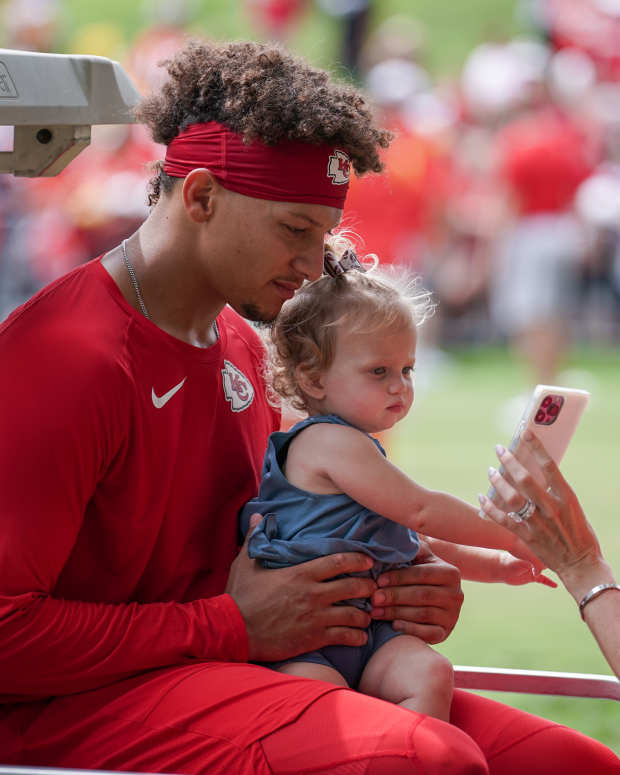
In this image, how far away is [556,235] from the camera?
384 inches

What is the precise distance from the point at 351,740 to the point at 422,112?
31.1 ft

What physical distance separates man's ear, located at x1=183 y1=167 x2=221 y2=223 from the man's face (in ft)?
0.08

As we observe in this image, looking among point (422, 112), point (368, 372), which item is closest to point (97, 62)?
point (368, 372)

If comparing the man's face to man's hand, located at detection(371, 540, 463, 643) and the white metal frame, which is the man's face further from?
the white metal frame

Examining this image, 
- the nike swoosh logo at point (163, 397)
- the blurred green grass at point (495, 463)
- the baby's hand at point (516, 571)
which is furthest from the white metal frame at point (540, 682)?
the blurred green grass at point (495, 463)

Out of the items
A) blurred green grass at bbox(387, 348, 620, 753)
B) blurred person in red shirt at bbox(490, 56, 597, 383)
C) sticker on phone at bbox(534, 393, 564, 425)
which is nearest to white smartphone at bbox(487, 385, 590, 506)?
sticker on phone at bbox(534, 393, 564, 425)

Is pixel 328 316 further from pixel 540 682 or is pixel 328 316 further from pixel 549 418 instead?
pixel 540 682

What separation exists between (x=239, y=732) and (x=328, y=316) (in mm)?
886

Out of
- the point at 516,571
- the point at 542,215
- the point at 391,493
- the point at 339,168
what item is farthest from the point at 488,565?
the point at 542,215

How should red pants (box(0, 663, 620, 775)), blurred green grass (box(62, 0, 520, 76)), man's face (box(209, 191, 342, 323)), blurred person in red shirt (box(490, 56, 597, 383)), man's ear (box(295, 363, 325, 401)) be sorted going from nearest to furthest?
red pants (box(0, 663, 620, 775)), man's face (box(209, 191, 342, 323)), man's ear (box(295, 363, 325, 401)), blurred person in red shirt (box(490, 56, 597, 383)), blurred green grass (box(62, 0, 520, 76))

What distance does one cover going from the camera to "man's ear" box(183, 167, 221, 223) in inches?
90.7

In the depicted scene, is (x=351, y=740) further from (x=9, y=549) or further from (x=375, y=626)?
(x=9, y=549)

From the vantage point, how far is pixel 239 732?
2061 millimetres

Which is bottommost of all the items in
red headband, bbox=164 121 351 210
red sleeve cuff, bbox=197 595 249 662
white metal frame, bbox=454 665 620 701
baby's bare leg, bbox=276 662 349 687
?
white metal frame, bbox=454 665 620 701
